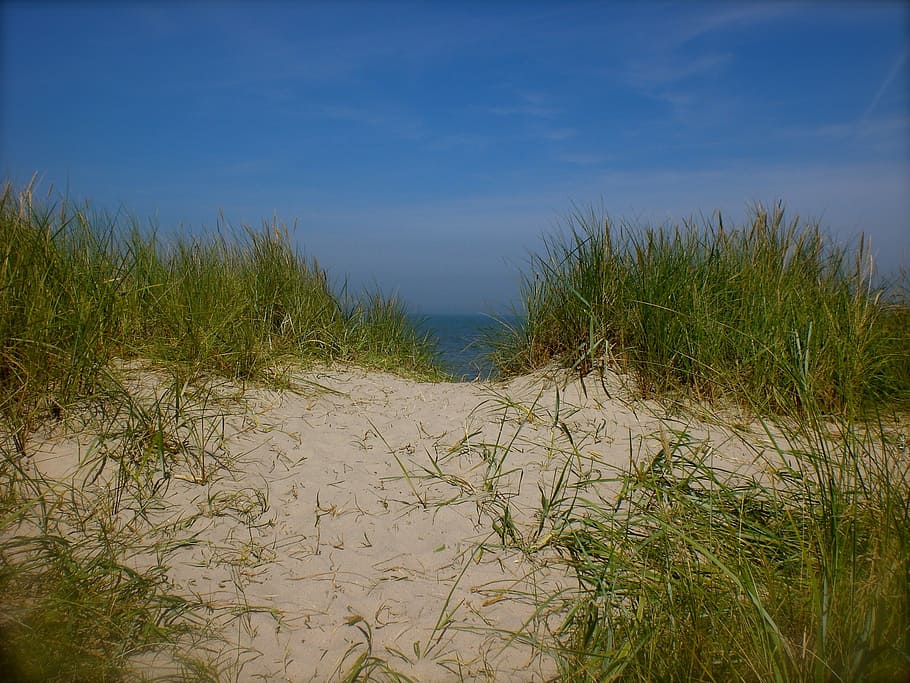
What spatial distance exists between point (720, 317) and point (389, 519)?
257cm

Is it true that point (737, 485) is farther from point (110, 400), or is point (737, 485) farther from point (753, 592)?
point (110, 400)

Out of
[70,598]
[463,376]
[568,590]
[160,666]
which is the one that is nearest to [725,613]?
[568,590]

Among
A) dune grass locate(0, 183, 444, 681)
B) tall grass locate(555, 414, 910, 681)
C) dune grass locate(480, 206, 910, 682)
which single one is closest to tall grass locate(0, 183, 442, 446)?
dune grass locate(0, 183, 444, 681)

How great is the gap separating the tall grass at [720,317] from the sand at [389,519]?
38 centimetres

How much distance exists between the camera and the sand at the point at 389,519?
1957mm

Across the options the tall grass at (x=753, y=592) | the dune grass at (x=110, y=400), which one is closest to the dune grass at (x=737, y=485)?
the tall grass at (x=753, y=592)

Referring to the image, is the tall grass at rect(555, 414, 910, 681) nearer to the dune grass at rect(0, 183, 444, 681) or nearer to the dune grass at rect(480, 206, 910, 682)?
the dune grass at rect(480, 206, 910, 682)

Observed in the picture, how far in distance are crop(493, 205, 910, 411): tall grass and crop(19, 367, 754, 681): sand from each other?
0.38 m

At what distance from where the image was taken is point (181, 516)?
8.41 feet

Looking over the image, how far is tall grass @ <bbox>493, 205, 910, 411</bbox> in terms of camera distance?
3.51 meters

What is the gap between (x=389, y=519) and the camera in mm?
2637

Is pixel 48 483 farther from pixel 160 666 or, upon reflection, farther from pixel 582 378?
pixel 582 378

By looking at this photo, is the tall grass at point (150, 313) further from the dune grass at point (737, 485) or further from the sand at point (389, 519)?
the dune grass at point (737, 485)

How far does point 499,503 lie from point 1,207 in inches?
129
